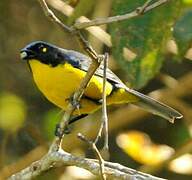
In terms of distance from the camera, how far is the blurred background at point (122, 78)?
124 inches

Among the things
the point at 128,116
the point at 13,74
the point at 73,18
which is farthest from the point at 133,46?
the point at 13,74

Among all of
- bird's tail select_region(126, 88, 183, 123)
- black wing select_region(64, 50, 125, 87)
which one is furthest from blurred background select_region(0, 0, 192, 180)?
bird's tail select_region(126, 88, 183, 123)

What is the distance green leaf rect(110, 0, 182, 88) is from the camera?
10.2 feet

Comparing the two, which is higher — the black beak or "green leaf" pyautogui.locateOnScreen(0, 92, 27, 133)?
"green leaf" pyautogui.locateOnScreen(0, 92, 27, 133)

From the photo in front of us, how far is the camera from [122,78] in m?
5.55

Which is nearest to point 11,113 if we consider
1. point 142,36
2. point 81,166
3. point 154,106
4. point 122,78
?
point 122,78

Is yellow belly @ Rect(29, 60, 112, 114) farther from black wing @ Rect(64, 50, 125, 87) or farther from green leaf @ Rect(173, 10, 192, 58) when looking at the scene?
green leaf @ Rect(173, 10, 192, 58)

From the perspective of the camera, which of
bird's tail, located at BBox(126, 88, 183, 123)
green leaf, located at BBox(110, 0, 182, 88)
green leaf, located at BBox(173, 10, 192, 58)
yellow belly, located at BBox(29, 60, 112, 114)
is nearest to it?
green leaf, located at BBox(173, 10, 192, 58)

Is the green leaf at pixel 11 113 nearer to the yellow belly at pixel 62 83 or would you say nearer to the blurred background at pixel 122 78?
the blurred background at pixel 122 78

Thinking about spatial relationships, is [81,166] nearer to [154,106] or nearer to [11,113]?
[154,106]

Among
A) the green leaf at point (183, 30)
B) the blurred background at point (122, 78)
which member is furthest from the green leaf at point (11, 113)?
the green leaf at point (183, 30)

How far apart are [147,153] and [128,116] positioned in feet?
1.39

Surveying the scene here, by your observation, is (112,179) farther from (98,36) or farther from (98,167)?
(98,36)

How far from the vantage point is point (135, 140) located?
4.77 m
